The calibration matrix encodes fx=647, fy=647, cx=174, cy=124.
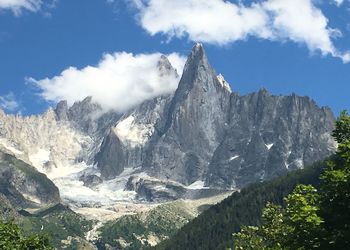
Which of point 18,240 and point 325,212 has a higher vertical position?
point 18,240

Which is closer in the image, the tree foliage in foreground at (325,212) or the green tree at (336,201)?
the green tree at (336,201)

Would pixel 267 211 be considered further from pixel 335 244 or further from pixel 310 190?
pixel 335 244

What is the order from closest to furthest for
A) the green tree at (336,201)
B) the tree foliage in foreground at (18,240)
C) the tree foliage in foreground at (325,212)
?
the green tree at (336,201) → the tree foliage in foreground at (325,212) → the tree foliage in foreground at (18,240)

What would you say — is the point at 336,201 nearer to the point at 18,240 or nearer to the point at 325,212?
the point at 325,212

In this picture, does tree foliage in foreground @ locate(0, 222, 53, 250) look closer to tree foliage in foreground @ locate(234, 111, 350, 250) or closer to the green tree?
tree foliage in foreground @ locate(234, 111, 350, 250)

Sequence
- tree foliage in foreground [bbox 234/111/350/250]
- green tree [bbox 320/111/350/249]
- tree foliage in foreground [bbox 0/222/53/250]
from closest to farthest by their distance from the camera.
Result: 1. green tree [bbox 320/111/350/249]
2. tree foliage in foreground [bbox 234/111/350/250]
3. tree foliage in foreground [bbox 0/222/53/250]

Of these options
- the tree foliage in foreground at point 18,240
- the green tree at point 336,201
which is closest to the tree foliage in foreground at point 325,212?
the green tree at point 336,201

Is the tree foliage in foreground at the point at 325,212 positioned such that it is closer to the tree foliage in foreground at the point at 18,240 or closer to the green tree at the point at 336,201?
the green tree at the point at 336,201

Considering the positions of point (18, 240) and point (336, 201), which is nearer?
point (336, 201)

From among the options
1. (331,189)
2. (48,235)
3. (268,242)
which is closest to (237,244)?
(268,242)

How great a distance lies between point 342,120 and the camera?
46938 millimetres

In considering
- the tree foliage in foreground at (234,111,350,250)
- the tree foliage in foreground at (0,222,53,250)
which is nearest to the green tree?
the tree foliage in foreground at (234,111,350,250)

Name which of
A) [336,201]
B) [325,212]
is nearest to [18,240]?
[325,212]

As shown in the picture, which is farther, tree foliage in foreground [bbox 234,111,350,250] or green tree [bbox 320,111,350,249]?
tree foliage in foreground [bbox 234,111,350,250]
